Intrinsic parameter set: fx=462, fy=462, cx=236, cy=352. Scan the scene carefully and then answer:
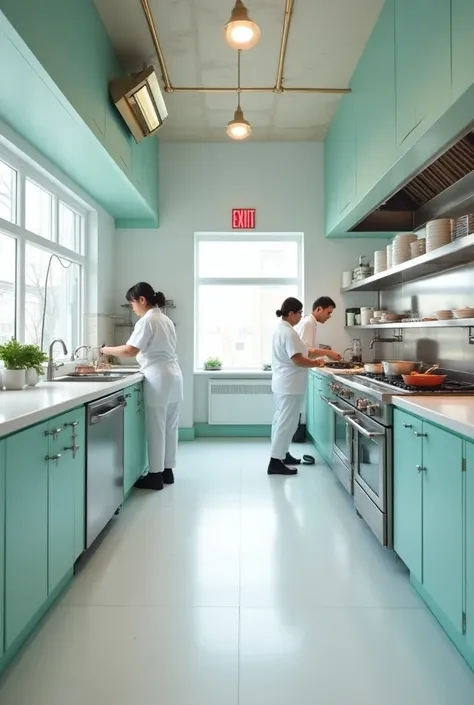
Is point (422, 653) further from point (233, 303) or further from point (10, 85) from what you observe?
point (233, 303)

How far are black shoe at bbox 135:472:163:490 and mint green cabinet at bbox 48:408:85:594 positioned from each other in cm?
126

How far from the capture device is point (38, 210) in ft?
11.5

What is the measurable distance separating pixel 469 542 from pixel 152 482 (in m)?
2.48

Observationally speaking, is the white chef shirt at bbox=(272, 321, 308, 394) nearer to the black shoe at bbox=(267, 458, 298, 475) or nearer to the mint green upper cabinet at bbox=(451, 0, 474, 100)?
the black shoe at bbox=(267, 458, 298, 475)

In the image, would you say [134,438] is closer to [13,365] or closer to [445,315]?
[13,365]

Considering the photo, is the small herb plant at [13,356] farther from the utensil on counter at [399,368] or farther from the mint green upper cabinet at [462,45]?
the mint green upper cabinet at [462,45]

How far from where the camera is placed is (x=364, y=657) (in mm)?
1658

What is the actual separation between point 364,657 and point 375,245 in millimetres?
4322

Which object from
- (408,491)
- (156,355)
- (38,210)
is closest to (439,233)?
(408,491)

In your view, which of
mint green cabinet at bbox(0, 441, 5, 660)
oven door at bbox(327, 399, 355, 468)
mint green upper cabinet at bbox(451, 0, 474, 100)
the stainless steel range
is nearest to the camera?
mint green cabinet at bbox(0, 441, 5, 660)

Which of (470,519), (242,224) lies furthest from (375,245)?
(470,519)

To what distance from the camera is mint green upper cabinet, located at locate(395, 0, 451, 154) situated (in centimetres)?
206

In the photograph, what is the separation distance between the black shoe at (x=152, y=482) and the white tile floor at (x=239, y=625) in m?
0.51

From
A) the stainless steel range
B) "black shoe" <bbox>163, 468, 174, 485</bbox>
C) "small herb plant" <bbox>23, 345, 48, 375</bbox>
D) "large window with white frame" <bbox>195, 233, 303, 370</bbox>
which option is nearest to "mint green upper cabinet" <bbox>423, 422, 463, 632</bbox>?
the stainless steel range
